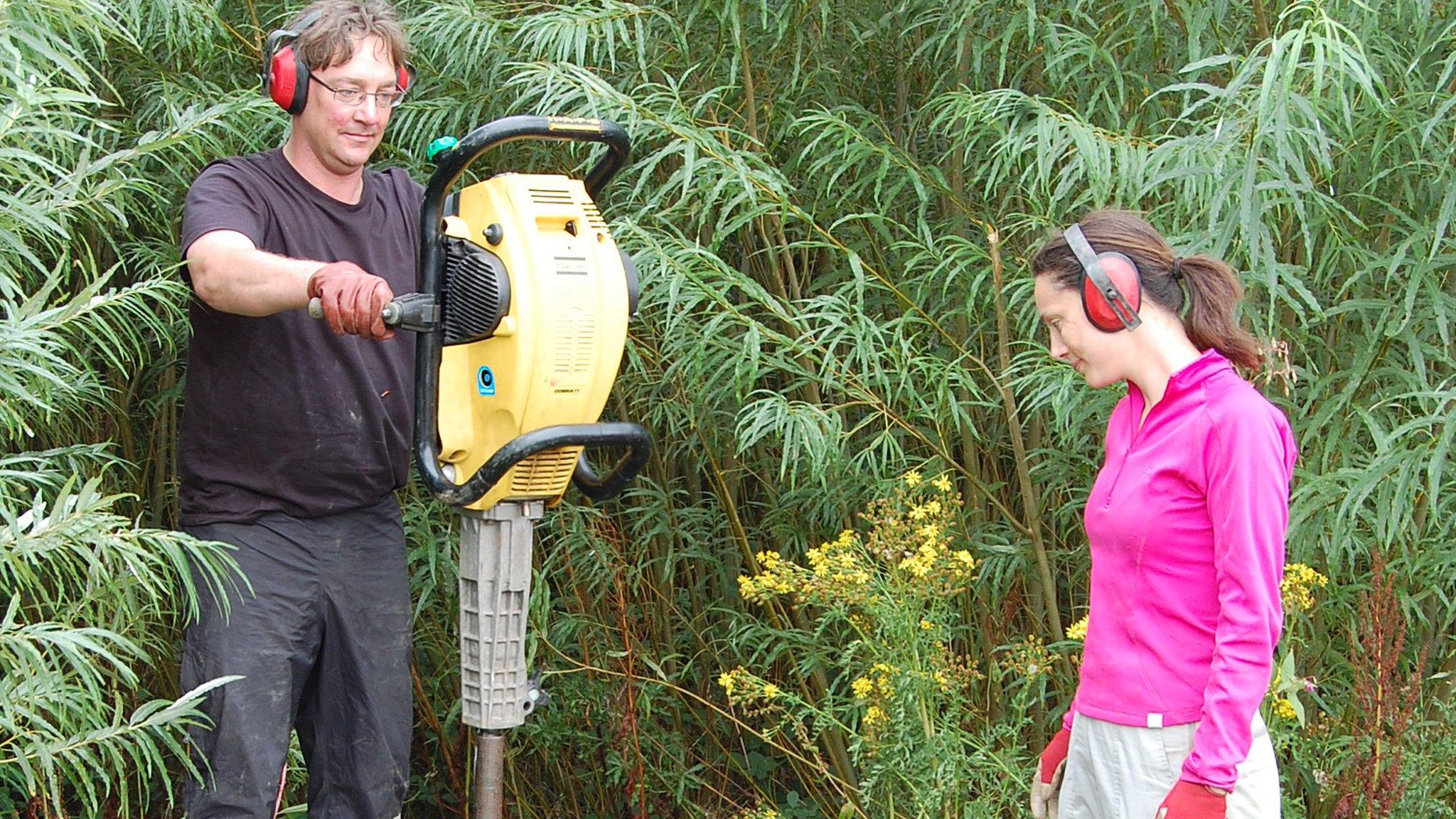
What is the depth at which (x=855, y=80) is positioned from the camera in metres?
3.37

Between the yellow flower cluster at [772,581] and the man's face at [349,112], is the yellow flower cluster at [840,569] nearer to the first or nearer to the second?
the yellow flower cluster at [772,581]

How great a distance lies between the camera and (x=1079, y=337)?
201cm

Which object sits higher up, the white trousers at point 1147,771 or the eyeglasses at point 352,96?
the eyeglasses at point 352,96

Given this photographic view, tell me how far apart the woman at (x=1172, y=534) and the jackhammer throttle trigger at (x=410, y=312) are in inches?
33.0

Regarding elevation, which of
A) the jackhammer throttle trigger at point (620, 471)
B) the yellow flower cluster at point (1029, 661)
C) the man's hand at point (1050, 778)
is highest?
the jackhammer throttle trigger at point (620, 471)

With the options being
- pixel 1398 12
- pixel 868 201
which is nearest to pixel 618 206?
pixel 868 201

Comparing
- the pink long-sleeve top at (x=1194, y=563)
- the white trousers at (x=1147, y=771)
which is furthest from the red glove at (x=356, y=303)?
the white trousers at (x=1147, y=771)

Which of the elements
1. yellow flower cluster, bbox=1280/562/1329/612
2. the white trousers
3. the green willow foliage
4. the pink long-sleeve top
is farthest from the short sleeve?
yellow flower cluster, bbox=1280/562/1329/612

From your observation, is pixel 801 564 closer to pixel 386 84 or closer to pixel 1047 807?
pixel 1047 807

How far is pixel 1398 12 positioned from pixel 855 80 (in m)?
1.22

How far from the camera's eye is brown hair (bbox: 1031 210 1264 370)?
6.45 ft

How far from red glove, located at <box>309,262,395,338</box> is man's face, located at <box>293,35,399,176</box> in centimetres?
49

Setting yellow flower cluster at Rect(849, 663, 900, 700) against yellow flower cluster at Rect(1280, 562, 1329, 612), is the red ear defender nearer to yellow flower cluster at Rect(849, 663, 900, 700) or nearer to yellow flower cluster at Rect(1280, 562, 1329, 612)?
yellow flower cluster at Rect(849, 663, 900, 700)

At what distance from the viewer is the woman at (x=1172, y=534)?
70.7 inches
